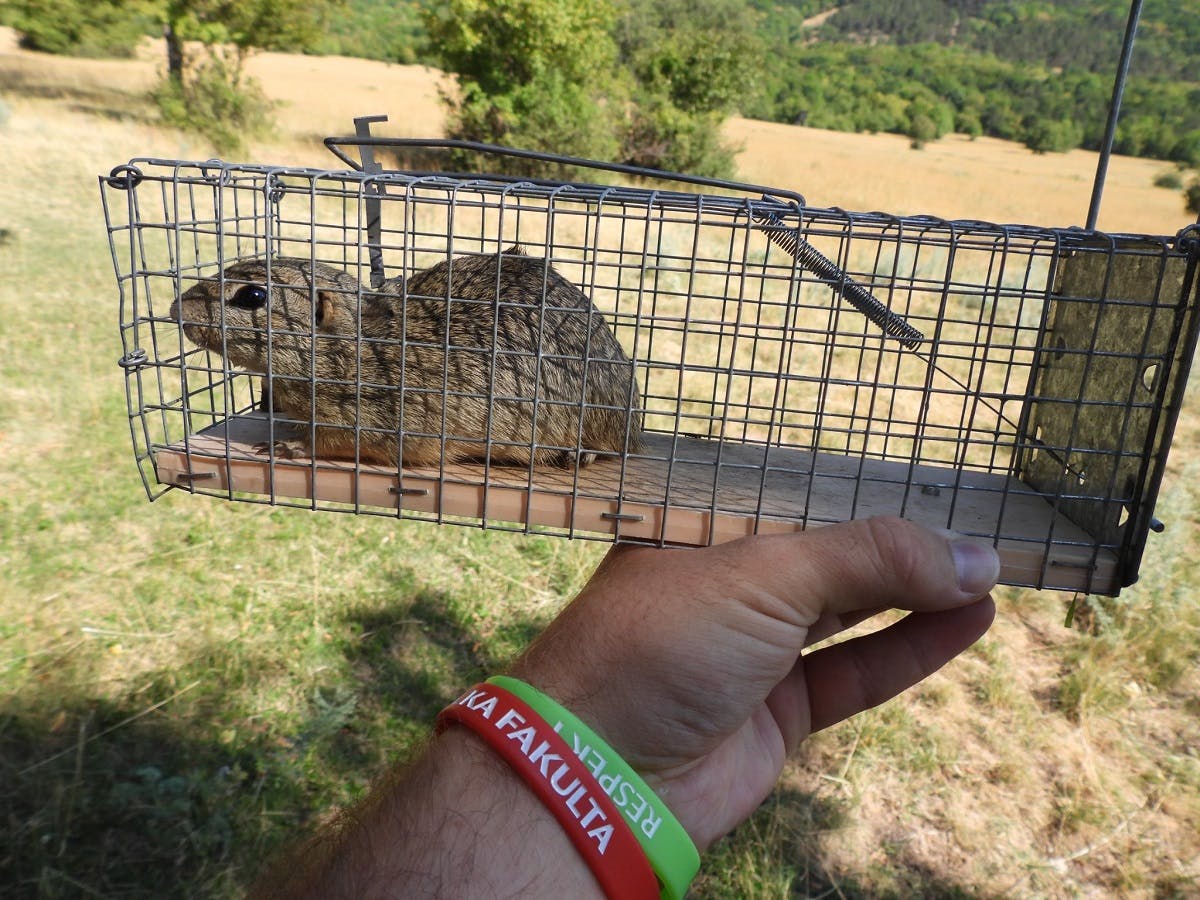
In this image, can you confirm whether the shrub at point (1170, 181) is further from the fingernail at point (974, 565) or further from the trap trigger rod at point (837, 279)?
the fingernail at point (974, 565)

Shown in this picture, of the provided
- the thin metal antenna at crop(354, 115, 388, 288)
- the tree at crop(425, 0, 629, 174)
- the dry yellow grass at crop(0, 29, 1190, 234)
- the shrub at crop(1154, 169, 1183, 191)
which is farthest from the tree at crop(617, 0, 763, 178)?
the thin metal antenna at crop(354, 115, 388, 288)

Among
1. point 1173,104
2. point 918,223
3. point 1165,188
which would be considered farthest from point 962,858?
point 1173,104

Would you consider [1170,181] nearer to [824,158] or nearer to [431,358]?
[824,158]

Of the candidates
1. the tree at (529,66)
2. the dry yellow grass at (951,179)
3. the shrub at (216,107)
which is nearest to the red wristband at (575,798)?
the dry yellow grass at (951,179)

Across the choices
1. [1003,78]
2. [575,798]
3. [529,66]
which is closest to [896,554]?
[575,798]

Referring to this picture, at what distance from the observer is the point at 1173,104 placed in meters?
59.6

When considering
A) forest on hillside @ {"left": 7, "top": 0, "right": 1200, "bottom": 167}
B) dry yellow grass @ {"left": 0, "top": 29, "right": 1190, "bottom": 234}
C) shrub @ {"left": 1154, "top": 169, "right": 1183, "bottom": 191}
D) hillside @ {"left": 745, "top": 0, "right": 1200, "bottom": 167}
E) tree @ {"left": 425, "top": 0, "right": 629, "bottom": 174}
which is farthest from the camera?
hillside @ {"left": 745, "top": 0, "right": 1200, "bottom": 167}

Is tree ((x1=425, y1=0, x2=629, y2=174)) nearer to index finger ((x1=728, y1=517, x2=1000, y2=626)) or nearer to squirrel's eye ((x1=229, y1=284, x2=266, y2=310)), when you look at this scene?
squirrel's eye ((x1=229, y1=284, x2=266, y2=310))

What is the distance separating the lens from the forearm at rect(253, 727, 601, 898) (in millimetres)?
1783

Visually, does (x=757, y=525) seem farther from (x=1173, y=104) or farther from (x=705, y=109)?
(x=1173, y=104)

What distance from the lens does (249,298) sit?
2617 mm

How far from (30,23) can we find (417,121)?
14361 mm

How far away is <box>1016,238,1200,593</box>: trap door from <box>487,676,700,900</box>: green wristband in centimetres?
108

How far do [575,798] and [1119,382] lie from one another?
158 centimetres
